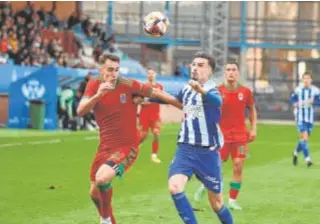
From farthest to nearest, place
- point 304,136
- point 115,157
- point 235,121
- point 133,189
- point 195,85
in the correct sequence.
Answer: point 304,136 < point 133,189 < point 235,121 < point 115,157 < point 195,85

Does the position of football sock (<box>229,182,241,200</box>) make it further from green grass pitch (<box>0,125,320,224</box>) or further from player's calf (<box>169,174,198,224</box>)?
player's calf (<box>169,174,198,224</box>)

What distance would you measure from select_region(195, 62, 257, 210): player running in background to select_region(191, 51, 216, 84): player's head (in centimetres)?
346

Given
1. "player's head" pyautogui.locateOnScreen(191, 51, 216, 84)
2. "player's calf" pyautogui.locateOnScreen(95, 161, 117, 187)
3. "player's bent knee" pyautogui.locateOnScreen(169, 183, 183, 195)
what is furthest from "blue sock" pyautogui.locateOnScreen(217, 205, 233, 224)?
"player's head" pyautogui.locateOnScreen(191, 51, 216, 84)

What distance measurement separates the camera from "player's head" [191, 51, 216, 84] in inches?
373

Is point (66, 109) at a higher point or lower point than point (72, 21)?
lower

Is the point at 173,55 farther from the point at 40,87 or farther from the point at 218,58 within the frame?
the point at 40,87

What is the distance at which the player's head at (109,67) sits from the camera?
9.89m

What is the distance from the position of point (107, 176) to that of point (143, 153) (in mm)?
13740

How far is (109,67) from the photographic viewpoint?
32.4 feet

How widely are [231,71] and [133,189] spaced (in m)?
3.01

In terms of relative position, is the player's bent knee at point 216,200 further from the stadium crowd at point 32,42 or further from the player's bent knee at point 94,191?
the stadium crowd at point 32,42

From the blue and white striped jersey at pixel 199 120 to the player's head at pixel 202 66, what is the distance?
94 millimetres

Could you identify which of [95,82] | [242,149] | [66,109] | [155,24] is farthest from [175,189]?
[66,109]

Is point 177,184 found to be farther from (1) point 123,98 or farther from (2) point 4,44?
(2) point 4,44
